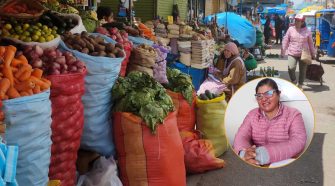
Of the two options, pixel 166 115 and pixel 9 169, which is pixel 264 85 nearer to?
pixel 9 169

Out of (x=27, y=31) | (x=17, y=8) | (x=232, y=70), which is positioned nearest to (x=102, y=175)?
(x=27, y=31)

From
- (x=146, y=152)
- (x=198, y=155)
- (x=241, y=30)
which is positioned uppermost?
(x=241, y=30)

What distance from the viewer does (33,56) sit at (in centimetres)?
373

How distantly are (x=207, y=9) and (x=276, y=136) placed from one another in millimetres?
22736

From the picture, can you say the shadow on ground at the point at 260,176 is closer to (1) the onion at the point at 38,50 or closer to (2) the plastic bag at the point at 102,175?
(2) the plastic bag at the point at 102,175

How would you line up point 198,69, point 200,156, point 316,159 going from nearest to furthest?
point 200,156, point 316,159, point 198,69

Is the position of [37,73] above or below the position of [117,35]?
below

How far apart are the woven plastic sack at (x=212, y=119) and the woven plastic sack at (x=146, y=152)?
4.98 feet

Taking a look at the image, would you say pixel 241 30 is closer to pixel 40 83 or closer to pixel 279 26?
pixel 40 83

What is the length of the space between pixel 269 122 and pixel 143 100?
2456mm

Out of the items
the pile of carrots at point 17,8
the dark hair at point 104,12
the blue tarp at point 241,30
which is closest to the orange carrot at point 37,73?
the pile of carrots at point 17,8

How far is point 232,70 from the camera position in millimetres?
7539

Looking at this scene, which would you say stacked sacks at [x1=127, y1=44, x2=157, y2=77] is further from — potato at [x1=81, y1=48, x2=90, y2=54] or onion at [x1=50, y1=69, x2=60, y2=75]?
onion at [x1=50, y1=69, x2=60, y2=75]

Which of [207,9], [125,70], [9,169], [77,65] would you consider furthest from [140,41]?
[207,9]
